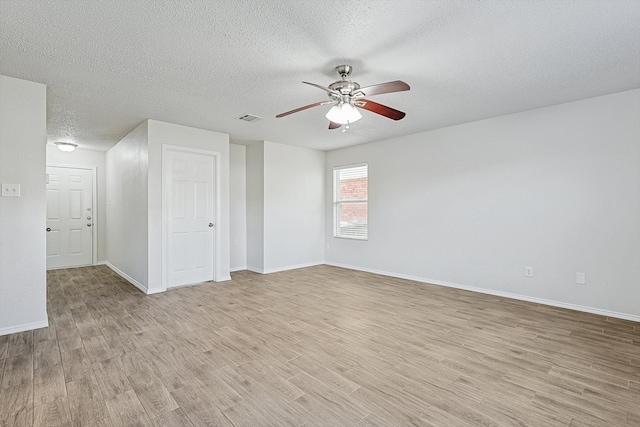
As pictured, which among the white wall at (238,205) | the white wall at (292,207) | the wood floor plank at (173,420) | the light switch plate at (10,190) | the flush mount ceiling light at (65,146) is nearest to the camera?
the wood floor plank at (173,420)

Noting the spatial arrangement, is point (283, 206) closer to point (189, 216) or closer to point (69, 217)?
point (189, 216)

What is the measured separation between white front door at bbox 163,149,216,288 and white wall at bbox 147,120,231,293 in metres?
0.11

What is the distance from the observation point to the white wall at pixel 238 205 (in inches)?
237

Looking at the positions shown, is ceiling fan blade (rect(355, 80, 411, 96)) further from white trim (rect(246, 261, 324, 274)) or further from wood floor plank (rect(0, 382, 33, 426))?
white trim (rect(246, 261, 324, 274))

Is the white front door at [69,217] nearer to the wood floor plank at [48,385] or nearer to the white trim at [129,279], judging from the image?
the white trim at [129,279]

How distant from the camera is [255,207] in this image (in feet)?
19.5

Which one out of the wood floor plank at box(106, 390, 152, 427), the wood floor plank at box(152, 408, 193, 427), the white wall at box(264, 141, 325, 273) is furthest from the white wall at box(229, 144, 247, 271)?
the wood floor plank at box(152, 408, 193, 427)

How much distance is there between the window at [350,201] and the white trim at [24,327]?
4672 millimetres

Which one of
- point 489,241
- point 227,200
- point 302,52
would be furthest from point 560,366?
point 227,200

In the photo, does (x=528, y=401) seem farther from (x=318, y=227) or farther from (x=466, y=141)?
(x=318, y=227)

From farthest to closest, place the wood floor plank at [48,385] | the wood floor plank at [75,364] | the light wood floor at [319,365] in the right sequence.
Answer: the wood floor plank at [75,364] < the wood floor plank at [48,385] < the light wood floor at [319,365]

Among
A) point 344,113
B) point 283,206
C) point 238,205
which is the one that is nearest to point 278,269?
point 283,206

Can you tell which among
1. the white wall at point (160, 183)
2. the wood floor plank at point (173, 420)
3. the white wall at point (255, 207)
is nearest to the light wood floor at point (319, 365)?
the wood floor plank at point (173, 420)

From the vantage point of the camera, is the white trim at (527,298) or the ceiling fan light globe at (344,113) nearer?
the ceiling fan light globe at (344,113)
